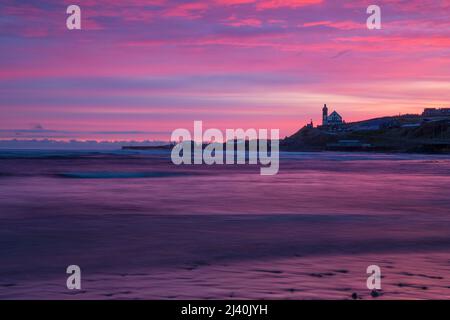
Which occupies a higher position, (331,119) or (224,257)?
(331,119)

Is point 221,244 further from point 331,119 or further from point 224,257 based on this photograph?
point 331,119

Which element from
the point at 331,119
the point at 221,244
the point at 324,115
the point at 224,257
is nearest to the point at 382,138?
the point at 331,119

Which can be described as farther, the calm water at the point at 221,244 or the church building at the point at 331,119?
the church building at the point at 331,119

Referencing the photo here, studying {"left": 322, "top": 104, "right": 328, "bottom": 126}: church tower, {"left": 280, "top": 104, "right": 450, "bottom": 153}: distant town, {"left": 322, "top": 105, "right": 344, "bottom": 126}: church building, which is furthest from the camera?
{"left": 322, "top": 104, "right": 328, "bottom": 126}: church tower

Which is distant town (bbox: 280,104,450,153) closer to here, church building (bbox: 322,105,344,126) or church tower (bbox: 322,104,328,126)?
church building (bbox: 322,105,344,126)

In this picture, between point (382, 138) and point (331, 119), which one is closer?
point (382, 138)

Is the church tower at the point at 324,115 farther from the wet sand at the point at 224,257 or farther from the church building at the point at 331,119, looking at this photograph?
the wet sand at the point at 224,257

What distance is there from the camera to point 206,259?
1075 cm

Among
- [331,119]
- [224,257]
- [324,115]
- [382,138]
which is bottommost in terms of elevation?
[224,257]

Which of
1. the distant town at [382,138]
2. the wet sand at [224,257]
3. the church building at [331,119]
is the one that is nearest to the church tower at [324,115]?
the church building at [331,119]

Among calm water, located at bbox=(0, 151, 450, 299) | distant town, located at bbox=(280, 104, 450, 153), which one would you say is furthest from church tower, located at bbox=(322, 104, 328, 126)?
calm water, located at bbox=(0, 151, 450, 299)

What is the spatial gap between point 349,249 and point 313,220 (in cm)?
470
